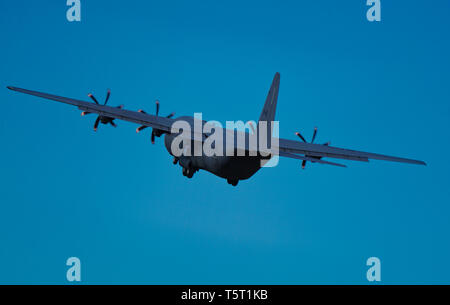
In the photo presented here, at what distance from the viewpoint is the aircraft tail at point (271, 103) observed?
126 feet

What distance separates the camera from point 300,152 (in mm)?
37344

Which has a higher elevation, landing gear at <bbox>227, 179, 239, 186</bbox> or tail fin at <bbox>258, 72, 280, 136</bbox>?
tail fin at <bbox>258, 72, 280, 136</bbox>

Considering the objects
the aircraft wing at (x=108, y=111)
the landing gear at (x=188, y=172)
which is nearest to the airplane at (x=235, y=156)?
the aircraft wing at (x=108, y=111)

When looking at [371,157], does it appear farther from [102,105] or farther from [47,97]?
[47,97]

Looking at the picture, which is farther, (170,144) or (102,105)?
(170,144)

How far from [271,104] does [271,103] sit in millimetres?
88

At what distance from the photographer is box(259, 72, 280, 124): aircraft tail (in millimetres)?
38438

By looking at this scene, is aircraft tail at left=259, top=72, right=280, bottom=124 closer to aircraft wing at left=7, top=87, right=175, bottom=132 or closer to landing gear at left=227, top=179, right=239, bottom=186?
landing gear at left=227, top=179, right=239, bottom=186

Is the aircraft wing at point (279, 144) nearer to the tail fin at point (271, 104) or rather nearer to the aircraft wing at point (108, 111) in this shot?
the aircraft wing at point (108, 111)

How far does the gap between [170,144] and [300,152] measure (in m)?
13.8

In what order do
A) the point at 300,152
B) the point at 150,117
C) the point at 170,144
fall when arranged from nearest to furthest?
the point at 300,152 → the point at 150,117 → the point at 170,144

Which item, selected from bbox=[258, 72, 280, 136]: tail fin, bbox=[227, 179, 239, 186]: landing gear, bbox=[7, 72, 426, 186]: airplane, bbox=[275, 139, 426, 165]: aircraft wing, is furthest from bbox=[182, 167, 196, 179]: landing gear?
bbox=[275, 139, 426, 165]: aircraft wing

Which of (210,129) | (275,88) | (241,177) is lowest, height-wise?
(241,177)

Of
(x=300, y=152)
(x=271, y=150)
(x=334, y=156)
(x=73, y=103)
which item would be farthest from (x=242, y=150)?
(x=73, y=103)
